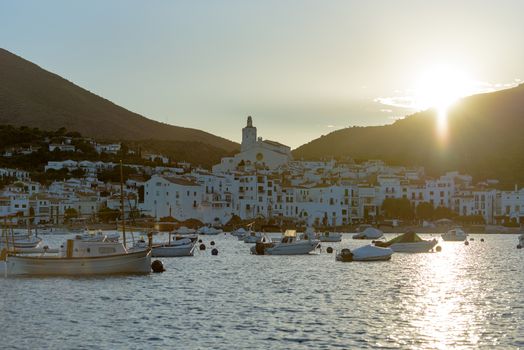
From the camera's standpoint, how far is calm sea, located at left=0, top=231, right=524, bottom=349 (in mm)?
26312

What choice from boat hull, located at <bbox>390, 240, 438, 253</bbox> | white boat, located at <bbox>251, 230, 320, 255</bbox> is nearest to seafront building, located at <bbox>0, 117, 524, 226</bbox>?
white boat, located at <bbox>251, 230, 320, 255</bbox>

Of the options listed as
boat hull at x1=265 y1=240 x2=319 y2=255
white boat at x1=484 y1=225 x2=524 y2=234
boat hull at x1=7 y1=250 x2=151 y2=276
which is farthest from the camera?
white boat at x1=484 y1=225 x2=524 y2=234

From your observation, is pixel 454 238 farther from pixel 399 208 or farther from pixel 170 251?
pixel 170 251

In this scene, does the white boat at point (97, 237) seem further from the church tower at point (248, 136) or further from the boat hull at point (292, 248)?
the church tower at point (248, 136)

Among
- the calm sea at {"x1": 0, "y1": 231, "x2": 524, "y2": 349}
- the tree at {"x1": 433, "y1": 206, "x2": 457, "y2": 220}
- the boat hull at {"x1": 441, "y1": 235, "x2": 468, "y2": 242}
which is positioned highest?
the tree at {"x1": 433, "y1": 206, "x2": 457, "y2": 220}

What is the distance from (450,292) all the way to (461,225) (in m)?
97.6

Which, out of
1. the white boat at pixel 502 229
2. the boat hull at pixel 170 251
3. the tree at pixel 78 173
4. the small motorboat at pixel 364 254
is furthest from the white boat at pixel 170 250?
the tree at pixel 78 173

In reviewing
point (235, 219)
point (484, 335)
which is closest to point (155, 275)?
point (484, 335)

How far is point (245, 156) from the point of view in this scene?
168625mm

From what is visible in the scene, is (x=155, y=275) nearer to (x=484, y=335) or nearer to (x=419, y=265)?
(x=419, y=265)

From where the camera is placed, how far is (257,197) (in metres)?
139

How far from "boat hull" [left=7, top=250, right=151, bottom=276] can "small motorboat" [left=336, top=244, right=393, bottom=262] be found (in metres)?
20.2

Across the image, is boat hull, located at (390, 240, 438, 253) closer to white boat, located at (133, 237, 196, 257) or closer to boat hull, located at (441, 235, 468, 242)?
white boat, located at (133, 237, 196, 257)

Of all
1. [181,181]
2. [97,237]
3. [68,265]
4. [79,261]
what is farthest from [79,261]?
[181,181]
